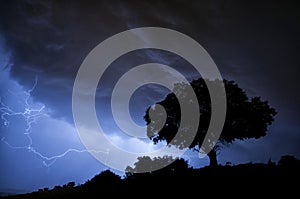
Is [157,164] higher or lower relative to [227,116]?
lower

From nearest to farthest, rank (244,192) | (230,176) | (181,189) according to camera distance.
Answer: (244,192) < (181,189) < (230,176)

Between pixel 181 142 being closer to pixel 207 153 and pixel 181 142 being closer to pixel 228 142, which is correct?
pixel 207 153

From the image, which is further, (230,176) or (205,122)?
(205,122)

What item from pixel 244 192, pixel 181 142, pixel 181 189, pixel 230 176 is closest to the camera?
pixel 244 192

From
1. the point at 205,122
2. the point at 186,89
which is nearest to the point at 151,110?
the point at 186,89

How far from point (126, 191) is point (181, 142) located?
56.4 feet

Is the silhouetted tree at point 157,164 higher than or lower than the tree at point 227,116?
lower

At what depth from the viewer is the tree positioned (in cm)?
3675

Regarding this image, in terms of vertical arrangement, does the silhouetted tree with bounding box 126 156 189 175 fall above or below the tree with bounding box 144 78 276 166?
below

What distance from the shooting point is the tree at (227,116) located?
3675cm

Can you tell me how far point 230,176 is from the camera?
2303 centimetres

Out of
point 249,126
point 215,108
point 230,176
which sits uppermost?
point 215,108

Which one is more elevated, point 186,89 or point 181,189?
point 186,89

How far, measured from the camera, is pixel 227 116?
3672cm
